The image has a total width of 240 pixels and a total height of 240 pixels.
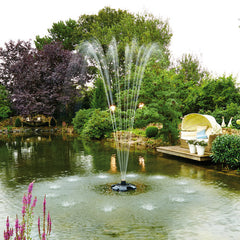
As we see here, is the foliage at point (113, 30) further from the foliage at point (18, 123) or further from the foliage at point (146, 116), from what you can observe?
the foliage at point (146, 116)

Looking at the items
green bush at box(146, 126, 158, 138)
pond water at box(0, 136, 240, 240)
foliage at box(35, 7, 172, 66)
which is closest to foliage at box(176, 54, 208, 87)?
foliage at box(35, 7, 172, 66)

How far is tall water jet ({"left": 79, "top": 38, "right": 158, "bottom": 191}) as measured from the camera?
15781mm

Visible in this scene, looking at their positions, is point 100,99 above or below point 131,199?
above

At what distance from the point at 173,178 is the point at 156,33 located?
22055 mm

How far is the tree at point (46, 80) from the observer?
30.6 metres

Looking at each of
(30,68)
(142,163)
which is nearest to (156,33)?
(30,68)

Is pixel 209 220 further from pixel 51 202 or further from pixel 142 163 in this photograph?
pixel 142 163

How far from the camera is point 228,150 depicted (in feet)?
31.8

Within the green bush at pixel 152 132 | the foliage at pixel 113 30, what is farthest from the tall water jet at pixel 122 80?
the green bush at pixel 152 132

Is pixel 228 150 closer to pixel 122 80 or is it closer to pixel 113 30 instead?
pixel 122 80

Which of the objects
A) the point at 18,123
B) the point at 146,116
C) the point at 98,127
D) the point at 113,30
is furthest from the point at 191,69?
the point at 18,123

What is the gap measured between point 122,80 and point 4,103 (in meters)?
17.1

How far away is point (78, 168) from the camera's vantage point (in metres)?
10.5

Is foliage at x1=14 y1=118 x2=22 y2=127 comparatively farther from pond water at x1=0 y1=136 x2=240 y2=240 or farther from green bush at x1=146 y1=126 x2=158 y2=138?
pond water at x1=0 y1=136 x2=240 y2=240
